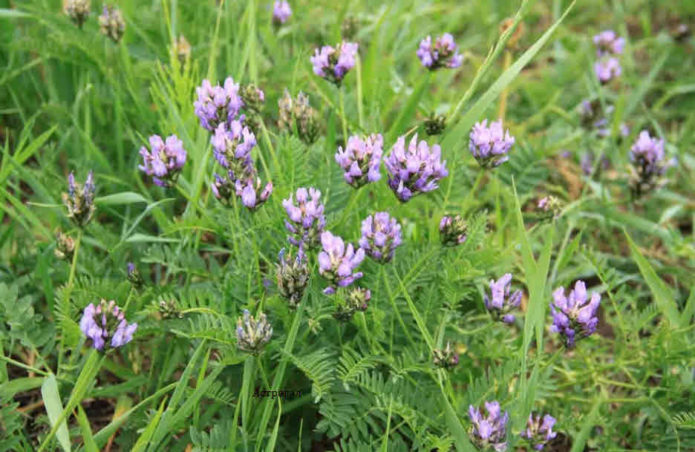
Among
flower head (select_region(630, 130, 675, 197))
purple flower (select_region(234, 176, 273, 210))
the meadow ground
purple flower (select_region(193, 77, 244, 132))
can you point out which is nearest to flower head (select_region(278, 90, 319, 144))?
the meadow ground

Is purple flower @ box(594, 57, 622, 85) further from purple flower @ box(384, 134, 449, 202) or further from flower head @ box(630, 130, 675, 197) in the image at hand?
purple flower @ box(384, 134, 449, 202)

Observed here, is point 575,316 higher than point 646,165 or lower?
lower

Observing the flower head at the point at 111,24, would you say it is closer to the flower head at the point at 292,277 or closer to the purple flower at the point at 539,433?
the flower head at the point at 292,277

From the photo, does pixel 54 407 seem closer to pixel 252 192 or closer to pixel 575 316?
pixel 252 192

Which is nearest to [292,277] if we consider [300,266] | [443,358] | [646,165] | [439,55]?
[300,266]

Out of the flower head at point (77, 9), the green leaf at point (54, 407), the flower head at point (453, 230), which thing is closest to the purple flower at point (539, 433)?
the flower head at point (453, 230)
